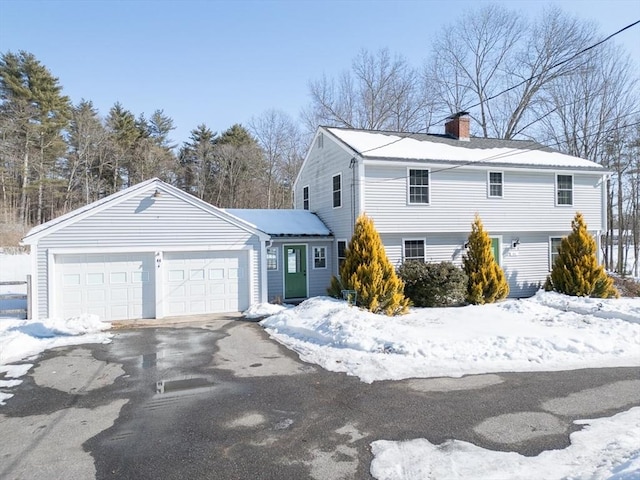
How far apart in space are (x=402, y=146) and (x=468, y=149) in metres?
3.09

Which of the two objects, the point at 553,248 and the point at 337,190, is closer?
the point at 337,190

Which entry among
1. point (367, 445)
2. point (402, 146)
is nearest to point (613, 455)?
point (367, 445)

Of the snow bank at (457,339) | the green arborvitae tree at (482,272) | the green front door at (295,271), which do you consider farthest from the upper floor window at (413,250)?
the green front door at (295,271)

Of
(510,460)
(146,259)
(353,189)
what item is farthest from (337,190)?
(510,460)

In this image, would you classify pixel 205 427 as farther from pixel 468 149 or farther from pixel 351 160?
pixel 468 149

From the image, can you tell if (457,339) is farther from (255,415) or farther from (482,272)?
(482,272)

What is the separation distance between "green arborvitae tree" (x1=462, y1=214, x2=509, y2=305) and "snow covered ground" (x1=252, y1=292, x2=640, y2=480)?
3.59 feet

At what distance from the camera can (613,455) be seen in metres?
3.89

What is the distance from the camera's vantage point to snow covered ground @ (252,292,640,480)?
3.78 metres

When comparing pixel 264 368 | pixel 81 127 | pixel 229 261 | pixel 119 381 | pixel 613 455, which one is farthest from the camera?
pixel 81 127

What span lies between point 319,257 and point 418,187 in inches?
178

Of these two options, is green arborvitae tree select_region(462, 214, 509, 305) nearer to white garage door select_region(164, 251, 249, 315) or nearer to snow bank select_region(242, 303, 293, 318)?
snow bank select_region(242, 303, 293, 318)

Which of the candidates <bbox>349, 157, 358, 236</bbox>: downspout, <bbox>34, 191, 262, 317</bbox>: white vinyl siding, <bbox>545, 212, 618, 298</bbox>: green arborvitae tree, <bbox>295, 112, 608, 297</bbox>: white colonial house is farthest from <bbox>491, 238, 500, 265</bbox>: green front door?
<bbox>34, 191, 262, 317</bbox>: white vinyl siding

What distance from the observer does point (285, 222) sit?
1616cm
